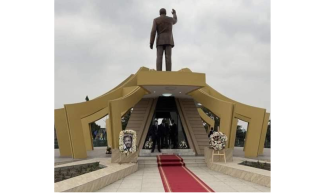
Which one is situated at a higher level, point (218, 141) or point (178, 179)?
point (218, 141)

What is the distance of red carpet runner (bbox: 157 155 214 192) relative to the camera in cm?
657

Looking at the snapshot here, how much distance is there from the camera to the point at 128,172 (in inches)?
348

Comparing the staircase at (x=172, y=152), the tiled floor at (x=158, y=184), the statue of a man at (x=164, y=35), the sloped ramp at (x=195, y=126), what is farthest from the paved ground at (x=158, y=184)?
the statue of a man at (x=164, y=35)

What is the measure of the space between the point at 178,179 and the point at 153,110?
6961 mm

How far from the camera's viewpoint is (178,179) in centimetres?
791

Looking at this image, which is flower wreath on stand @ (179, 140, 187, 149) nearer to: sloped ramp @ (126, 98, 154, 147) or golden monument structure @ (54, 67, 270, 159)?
golden monument structure @ (54, 67, 270, 159)

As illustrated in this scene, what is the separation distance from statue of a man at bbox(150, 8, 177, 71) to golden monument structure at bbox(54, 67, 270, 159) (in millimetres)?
1078

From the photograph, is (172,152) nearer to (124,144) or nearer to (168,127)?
(168,127)

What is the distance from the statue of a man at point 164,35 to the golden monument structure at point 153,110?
1.08m

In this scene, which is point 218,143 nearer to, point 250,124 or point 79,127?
point 250,124

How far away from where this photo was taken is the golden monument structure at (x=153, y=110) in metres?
11.0

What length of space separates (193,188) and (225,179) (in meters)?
1.96

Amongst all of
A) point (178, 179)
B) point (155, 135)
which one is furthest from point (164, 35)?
point (178, 179)

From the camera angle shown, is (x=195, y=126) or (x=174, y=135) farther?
(x=174, y=135)
